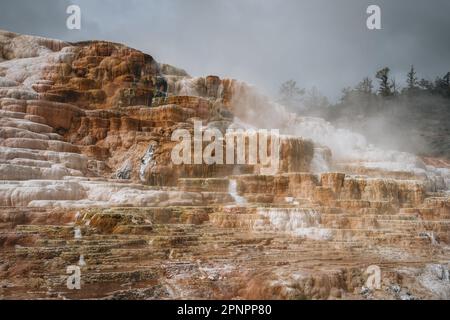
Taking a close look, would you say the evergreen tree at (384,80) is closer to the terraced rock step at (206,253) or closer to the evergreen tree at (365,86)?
the evergreen tree at (365,86)

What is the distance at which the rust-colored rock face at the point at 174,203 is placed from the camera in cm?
824

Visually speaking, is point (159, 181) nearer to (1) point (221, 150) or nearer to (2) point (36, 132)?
(1) point (221, 150)

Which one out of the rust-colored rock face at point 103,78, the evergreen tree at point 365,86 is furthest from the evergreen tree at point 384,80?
the rust-colored rock face at point 103,78

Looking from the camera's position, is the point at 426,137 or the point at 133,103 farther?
the point at 426,137

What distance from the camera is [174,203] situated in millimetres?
12633

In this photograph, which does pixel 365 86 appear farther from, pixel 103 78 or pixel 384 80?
pixel 103 78

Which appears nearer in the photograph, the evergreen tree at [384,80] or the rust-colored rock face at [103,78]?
the rust-colored rock face at [103,78]

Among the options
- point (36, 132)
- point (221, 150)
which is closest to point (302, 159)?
point (221, 150)

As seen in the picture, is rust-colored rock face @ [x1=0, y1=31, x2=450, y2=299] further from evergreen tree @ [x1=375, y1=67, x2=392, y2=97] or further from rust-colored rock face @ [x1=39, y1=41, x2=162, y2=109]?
evergreen tree @ [x1=375, y1=67, x2=392, y2=97]

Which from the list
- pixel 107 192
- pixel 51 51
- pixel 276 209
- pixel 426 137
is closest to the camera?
pixel 276 209

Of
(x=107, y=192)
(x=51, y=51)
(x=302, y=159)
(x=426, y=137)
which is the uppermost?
(x=51, y=51)

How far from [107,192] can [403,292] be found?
8.57 meters

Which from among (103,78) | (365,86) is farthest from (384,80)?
(103,78)

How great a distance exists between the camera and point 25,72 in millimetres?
22547
